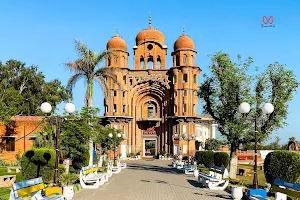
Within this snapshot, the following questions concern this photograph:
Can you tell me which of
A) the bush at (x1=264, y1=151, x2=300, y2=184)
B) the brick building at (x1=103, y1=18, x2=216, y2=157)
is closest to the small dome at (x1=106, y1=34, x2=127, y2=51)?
the brick building at (x1=103, y1=18, x2=216, y2=157)

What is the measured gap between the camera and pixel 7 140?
113 ft

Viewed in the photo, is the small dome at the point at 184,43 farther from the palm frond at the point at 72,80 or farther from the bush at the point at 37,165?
the bush at the point at 37,165

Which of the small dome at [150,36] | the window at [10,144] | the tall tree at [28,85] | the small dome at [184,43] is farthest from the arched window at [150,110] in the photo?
the window at [10,144]

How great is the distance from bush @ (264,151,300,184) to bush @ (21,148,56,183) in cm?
962

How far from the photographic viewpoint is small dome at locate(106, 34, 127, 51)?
55.1 meters

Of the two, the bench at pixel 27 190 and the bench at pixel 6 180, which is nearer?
the bench at pixel 27 190

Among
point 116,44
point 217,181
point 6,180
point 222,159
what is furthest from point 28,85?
point 217,181

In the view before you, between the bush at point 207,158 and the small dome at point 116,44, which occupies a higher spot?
the small dome at point 116,44

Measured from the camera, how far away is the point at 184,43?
5391 centimetres

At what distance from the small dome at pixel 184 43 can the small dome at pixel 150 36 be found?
343 cm

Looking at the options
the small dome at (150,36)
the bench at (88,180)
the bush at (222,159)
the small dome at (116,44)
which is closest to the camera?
the bench at (88,180)

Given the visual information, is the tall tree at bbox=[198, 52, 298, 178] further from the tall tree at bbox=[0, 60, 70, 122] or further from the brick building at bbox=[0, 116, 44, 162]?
the tall tree at bbox=[0, 60, 70, 122]

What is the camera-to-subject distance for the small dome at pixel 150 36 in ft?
188

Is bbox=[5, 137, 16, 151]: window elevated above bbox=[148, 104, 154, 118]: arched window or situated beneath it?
situated beneath
